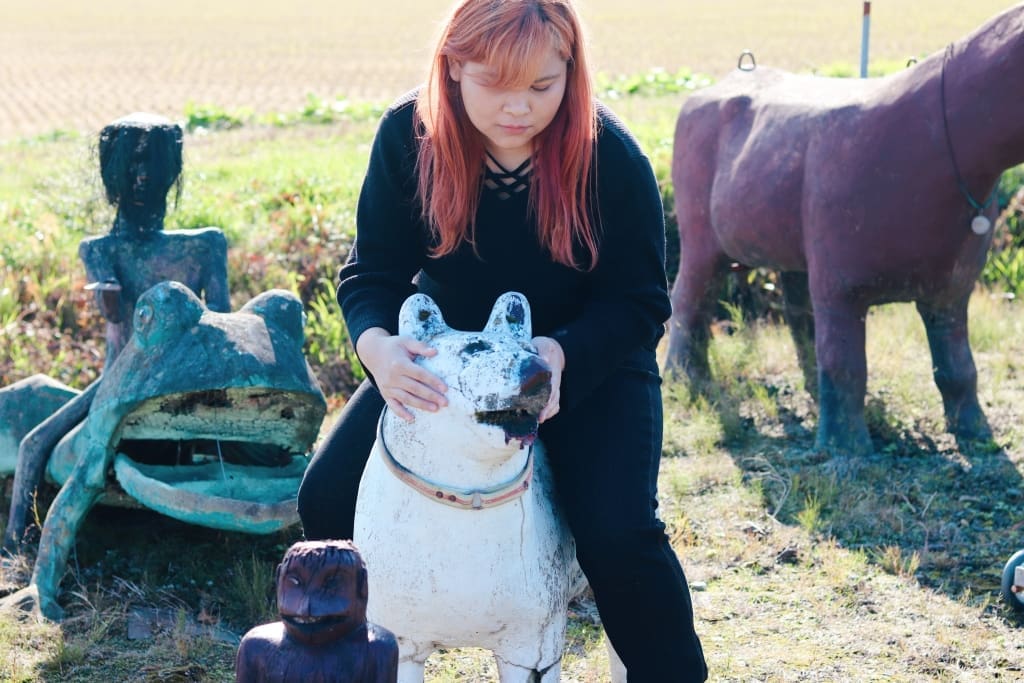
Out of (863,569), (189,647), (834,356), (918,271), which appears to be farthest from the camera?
(834,356)

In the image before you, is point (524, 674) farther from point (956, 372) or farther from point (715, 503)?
point (956, 372)

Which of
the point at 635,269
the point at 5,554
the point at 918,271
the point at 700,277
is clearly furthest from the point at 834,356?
the point at 5,554

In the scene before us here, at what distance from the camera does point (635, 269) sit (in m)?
2.67

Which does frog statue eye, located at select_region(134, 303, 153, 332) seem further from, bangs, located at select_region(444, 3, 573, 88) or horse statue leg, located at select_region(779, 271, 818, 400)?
horse statue leg, located at select_region(779, 271, 818, 400)

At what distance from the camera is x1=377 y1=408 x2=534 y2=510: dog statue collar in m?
2.24

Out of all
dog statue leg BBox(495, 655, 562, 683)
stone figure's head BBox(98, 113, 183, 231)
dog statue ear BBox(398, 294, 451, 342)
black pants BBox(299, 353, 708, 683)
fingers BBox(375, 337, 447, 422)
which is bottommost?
dog statue leg BBox(495, 655, 562, 683)

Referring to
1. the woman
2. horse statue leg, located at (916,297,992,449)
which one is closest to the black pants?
the woman

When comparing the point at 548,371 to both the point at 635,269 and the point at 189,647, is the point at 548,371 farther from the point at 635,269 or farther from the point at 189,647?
the point at 189,647

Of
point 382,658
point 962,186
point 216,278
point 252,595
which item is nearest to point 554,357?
point 382,658

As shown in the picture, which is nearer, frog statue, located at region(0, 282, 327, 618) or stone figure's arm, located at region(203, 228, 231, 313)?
frog statue, located at region(0, 282, 327, 618)

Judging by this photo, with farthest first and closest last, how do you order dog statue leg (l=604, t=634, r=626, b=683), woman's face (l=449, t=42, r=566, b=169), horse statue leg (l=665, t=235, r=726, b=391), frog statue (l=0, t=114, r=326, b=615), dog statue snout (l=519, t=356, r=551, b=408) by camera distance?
horse statue leg (l=665, t=235, r=726, b=391)
frog statue (l=0, t=114, r=326, b=615)
dog statue leg (l=604, t=634, r=626, b=683)
woman's face (l=449, t=42, r=566, b=169)
dog statue snout (l=519, t=356, r=551, b=408)

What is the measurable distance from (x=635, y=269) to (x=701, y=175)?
3.00 meters

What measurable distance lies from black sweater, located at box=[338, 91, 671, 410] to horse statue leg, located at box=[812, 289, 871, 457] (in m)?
2.25

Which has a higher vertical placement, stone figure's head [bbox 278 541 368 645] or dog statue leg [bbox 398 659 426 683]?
stone figure's head [bbox 278 541 368 645]
